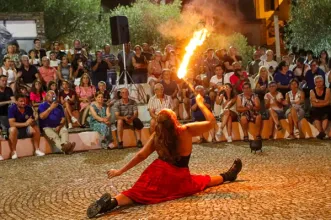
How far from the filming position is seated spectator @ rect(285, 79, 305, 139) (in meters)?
12.2

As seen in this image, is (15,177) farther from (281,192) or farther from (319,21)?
(319,21)

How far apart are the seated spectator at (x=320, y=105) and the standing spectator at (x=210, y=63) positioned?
126 inches

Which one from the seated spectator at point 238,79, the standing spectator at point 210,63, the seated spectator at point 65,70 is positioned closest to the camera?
the seated spectator at point 238,79

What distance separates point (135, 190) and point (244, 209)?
4.24ft

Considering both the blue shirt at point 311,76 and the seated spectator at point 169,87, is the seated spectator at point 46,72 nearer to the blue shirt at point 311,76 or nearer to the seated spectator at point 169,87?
the seated spectator at point 169,87

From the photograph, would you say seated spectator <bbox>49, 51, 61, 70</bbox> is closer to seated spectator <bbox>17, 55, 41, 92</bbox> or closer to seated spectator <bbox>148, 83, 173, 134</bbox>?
seated spectator <bbox>17, 55, 41, 92</bbox>

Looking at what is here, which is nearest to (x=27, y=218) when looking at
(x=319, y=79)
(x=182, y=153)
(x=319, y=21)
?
(x=182, y=153)

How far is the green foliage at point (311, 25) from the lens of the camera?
2488 centimetres

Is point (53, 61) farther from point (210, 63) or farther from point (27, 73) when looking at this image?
point (210, 63)

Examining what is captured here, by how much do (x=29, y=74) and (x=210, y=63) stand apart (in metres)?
4.90

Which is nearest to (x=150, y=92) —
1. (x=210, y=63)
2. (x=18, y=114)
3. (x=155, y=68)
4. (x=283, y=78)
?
(x=155, y=68)

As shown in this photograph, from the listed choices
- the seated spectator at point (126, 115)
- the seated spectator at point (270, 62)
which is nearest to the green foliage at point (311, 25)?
the seated spectator at point (270, 62)

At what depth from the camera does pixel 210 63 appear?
14602 mm

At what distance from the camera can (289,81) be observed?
45.2ft
